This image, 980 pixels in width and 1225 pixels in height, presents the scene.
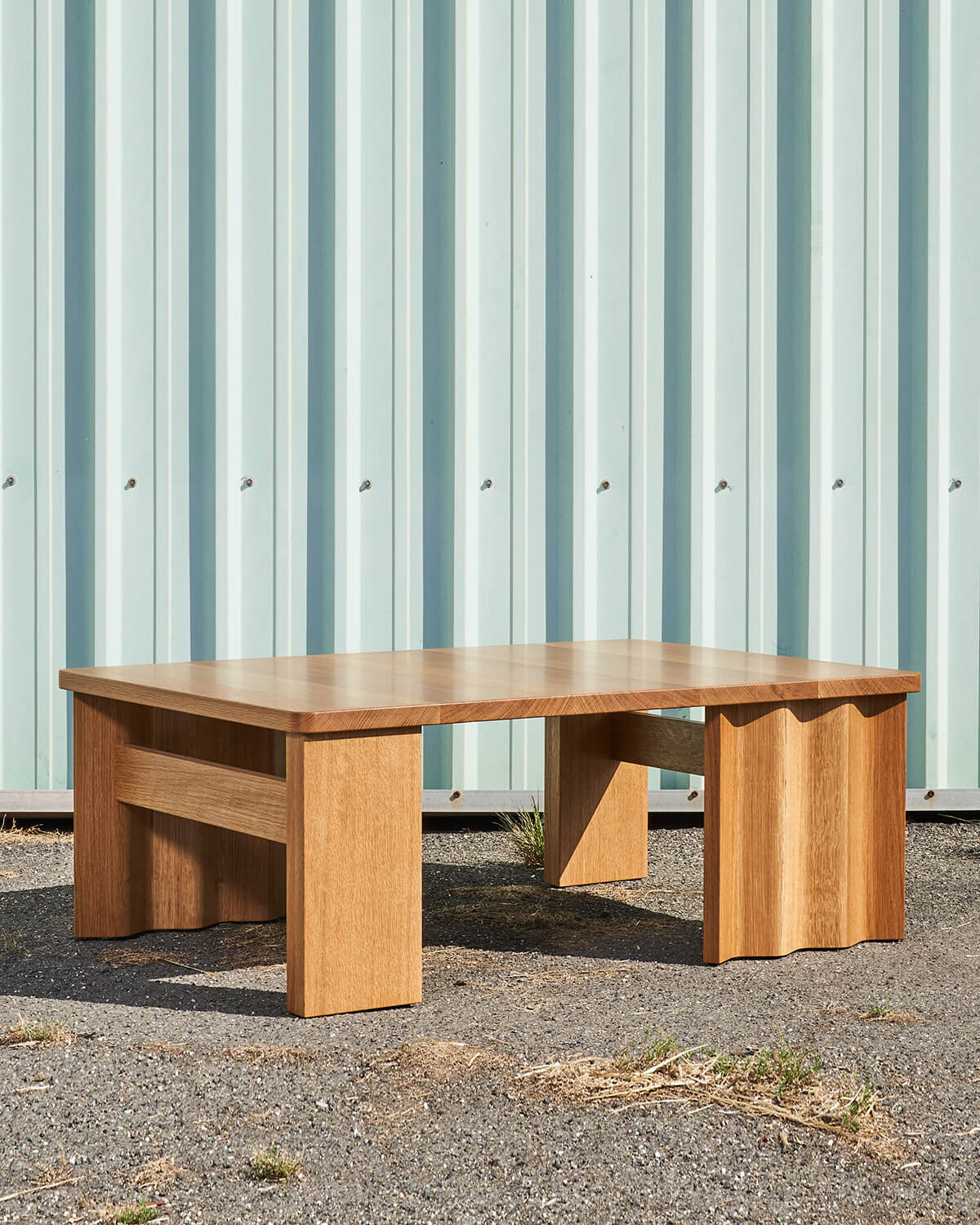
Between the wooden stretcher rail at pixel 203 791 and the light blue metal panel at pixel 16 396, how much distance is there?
1631 millimetres

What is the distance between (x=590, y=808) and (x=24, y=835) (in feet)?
6.71

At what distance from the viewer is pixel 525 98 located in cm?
516

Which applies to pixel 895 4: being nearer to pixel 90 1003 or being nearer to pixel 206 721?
pixel 206 721

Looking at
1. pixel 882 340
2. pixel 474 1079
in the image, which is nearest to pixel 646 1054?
pixel 474 1079

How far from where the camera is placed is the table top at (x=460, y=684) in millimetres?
3131

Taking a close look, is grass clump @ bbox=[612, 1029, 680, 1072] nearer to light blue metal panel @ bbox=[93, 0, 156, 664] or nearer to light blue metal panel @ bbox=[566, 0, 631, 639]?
light blue metal panel @ bbox=[566, 0, 631, 639]

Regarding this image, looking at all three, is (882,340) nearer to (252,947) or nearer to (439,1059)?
(252,947)

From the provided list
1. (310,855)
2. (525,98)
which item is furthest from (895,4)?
(310,855)

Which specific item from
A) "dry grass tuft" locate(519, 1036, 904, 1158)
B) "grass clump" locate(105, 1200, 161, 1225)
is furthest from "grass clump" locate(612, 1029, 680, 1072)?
"grass clump" locate(105, 1200, 161, 1225)

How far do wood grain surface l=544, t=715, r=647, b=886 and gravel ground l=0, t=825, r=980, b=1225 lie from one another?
339 mm

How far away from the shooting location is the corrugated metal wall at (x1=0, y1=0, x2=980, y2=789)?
5125 millimetres

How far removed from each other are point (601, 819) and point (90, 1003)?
175cm

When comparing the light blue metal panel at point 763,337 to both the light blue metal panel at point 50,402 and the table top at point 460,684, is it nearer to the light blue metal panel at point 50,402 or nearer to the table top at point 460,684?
the table top at point 460,684

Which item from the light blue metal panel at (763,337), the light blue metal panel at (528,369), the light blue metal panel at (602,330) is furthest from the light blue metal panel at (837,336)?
the light blue metal panel at (528,369)
